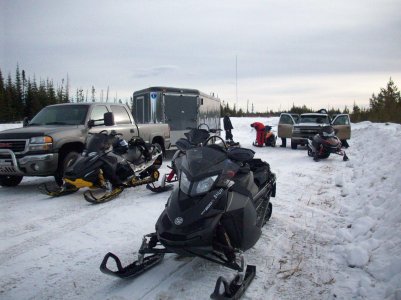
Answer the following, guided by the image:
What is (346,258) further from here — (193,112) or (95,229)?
(193,112)

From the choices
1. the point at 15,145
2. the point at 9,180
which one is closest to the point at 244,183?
the point at 15,145

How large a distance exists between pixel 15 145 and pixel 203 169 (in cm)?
575

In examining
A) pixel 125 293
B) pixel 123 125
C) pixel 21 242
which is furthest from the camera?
pixel 123 125

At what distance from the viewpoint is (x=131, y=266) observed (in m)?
3.86

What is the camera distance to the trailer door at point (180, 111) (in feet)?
46.6

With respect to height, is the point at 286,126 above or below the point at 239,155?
above

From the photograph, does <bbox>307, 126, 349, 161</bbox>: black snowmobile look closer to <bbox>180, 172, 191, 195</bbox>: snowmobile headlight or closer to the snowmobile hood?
the snowmobile hood

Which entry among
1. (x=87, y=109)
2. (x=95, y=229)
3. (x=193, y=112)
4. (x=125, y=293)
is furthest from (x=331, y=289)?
(x=193, y=112)

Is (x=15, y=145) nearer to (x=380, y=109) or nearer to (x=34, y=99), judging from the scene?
(x=380, y=109)

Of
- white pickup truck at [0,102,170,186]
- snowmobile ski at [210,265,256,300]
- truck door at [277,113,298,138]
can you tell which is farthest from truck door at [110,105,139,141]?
truck door at [277,113,298,138]

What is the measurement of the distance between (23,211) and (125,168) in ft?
6.97

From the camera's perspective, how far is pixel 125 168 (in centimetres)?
770

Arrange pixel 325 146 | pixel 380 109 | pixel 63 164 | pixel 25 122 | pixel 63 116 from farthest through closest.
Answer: pixel 380 109, pixel 325 146, pixel 25 122, pixel 63 116, pixel 63 164

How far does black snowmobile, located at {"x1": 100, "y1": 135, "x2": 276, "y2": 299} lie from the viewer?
3410 mm
